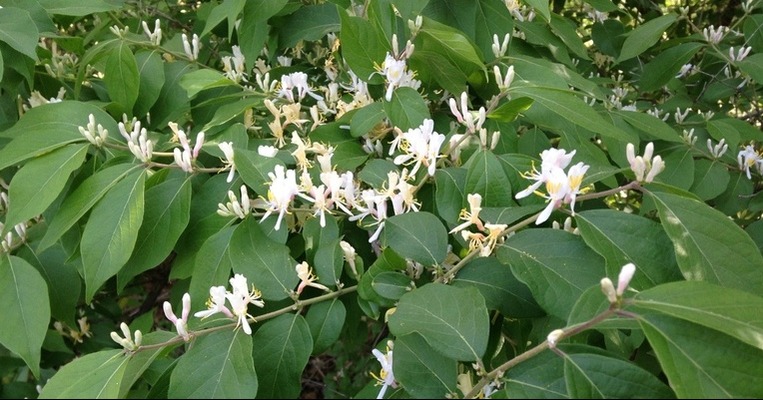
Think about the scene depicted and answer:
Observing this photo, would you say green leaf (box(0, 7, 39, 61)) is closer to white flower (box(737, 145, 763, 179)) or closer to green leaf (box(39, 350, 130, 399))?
green leaf (box(39, 350, 130, 399))

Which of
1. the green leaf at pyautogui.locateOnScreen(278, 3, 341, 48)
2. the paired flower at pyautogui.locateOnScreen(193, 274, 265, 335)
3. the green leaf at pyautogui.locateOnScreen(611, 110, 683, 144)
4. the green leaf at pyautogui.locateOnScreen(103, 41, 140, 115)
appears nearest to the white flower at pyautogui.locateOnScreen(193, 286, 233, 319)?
the paired flower at pyautogui.locateOnScreen(193, 274, 265, 335)

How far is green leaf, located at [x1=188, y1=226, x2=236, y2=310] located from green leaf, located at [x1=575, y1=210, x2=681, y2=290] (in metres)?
0.63

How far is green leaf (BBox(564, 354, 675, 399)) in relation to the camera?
78 cm

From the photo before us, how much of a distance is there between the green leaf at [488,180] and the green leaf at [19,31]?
104 centimetres

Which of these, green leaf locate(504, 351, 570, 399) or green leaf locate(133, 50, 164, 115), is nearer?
green leaf locate(504, 351, 570, 399)

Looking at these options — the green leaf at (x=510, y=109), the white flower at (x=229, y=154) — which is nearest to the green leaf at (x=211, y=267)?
the white flower at (x=229, y=154)

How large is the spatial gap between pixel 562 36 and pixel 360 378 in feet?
7.72

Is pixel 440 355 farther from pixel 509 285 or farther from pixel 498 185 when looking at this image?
pixel 498 185

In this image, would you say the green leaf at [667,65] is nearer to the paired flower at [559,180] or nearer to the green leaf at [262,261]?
the paired flower at [559,180]

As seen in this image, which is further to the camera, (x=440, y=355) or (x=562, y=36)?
(x=562, y=36)

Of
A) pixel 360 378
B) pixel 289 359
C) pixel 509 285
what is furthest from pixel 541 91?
pixel 360 378

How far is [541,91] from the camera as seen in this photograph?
1.29 meters

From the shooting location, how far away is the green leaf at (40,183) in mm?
1353

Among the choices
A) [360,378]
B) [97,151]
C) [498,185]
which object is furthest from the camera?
[360,378]
